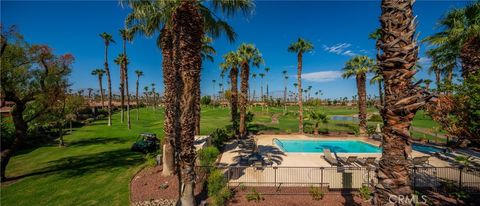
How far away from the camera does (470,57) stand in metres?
11.0

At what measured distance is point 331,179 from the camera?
11.8 meters

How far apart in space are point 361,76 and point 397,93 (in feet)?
97.8

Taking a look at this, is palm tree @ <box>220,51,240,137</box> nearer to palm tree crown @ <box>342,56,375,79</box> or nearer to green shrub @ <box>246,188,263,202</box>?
palm tree crown @ <box>342,56,375,79</box>

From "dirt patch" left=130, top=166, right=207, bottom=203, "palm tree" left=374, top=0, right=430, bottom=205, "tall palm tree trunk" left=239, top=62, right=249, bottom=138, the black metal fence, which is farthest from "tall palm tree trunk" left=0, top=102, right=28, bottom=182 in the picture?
"tall palm tree trunk" left=239, top=62, right=249, bottom=138

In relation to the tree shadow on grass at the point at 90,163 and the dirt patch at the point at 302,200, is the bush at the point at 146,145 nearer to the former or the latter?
the tree shadow on grass at the point at 90,163

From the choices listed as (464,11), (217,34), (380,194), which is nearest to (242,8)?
(217,34)

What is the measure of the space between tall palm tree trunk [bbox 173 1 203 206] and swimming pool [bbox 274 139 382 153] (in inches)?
599

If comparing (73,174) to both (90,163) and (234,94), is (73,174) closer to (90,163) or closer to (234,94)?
(90,163)

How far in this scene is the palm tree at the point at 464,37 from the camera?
10.8m

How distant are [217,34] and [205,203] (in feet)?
28.1

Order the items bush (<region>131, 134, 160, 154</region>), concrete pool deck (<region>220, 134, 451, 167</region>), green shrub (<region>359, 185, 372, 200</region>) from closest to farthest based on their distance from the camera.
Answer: green shrub (<region>359, 185, 372, 200</region>), concrete pool deck (<region>220, 134, 451, 167</region>), bush (<region>131, 134, 160, 154</region>)

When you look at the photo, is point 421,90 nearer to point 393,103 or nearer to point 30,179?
point 393,103

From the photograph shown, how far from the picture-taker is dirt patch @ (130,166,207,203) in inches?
434

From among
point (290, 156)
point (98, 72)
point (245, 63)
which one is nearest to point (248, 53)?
point (245, 63)
